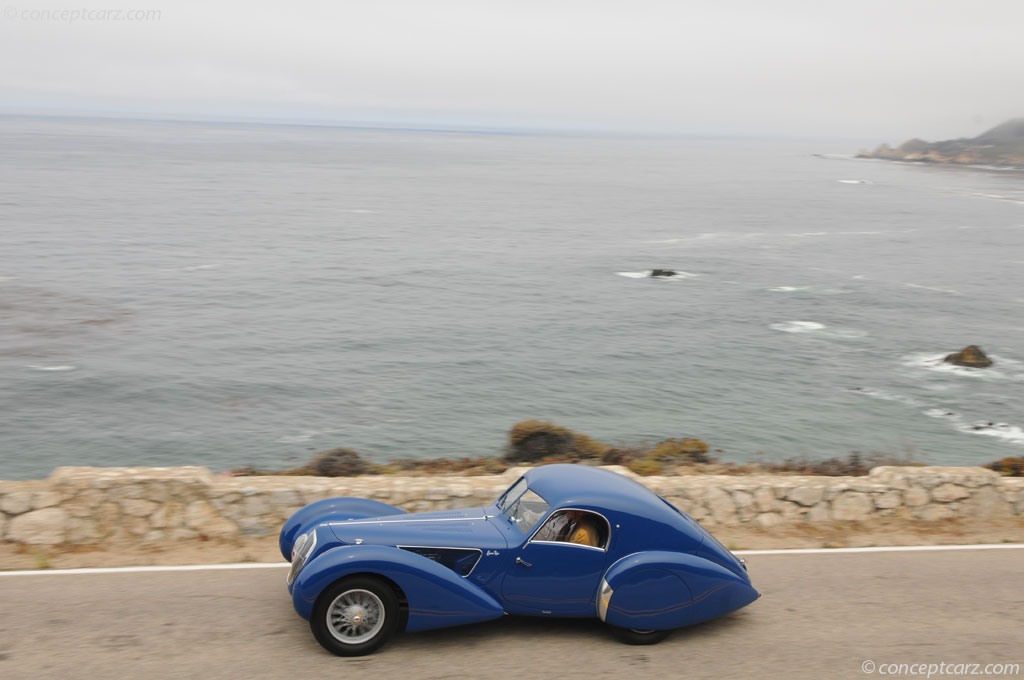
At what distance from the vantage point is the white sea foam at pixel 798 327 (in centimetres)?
4065

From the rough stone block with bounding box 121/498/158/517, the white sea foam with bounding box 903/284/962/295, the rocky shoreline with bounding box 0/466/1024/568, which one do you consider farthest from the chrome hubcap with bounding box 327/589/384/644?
the white sea foam with bounding box 903/284/962/295

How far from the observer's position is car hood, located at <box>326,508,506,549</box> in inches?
292

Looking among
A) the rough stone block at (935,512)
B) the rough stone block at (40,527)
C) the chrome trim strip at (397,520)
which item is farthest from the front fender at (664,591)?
the rough stone block at (40,527)

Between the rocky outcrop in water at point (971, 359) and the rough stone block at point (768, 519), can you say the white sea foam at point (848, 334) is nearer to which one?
the rocky outcrop in water at point (971, 359)

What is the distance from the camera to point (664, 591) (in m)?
7.44

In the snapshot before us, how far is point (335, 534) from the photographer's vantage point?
7.53 metres

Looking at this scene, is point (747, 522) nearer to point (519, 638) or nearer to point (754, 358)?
point (519, 638)

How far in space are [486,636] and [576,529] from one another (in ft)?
4.17

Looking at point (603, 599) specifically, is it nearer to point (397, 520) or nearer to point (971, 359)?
point (397, 520)

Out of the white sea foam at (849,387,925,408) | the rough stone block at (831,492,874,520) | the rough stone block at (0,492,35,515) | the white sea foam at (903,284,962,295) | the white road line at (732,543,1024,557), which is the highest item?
the rough stone block at (0,492,35,515)

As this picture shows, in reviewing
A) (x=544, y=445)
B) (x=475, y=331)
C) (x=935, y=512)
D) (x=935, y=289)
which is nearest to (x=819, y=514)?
(x=935, y=512)

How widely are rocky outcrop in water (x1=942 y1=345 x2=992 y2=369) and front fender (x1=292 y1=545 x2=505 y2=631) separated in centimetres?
3396

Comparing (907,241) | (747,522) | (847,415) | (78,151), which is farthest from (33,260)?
(78,151)

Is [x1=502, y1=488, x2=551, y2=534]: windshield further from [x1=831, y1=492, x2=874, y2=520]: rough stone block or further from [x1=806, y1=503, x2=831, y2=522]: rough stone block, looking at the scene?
[x1=831, y1=492, x2=874, y2=520]: rough stone block
